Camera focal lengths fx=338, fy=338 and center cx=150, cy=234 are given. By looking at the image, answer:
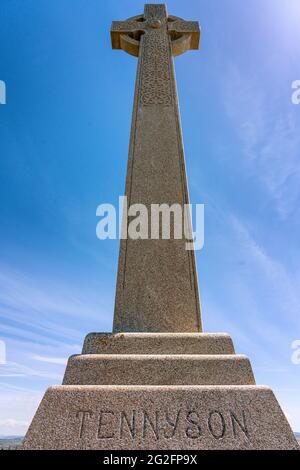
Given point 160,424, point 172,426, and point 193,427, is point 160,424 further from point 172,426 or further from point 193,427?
point 193,427

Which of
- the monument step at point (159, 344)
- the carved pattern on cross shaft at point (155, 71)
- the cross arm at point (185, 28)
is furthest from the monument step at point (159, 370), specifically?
the cross arm at point (185, 28)

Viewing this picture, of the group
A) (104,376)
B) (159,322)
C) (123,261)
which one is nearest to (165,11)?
(123,261)

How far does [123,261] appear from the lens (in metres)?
4.53

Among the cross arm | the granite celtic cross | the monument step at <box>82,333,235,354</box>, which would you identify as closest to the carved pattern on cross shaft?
the granite celtic cross

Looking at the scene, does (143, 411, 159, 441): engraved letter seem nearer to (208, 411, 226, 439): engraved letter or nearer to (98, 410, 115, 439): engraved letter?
(98, 410, 115, 439): engraved letter

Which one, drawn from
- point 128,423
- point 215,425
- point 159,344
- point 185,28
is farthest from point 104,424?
point 185,28

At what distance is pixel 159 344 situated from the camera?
344 cm

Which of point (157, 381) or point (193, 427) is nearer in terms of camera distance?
point (193, 427)

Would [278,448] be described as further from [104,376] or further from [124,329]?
[124,329]

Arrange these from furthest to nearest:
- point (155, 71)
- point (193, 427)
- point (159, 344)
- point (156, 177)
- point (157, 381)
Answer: point (155, 71) < point (156, 177) < point (159, 344) < point (157, 381) < point (193, 427)

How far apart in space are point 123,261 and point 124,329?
91 cm

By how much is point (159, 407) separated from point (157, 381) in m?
0.36
